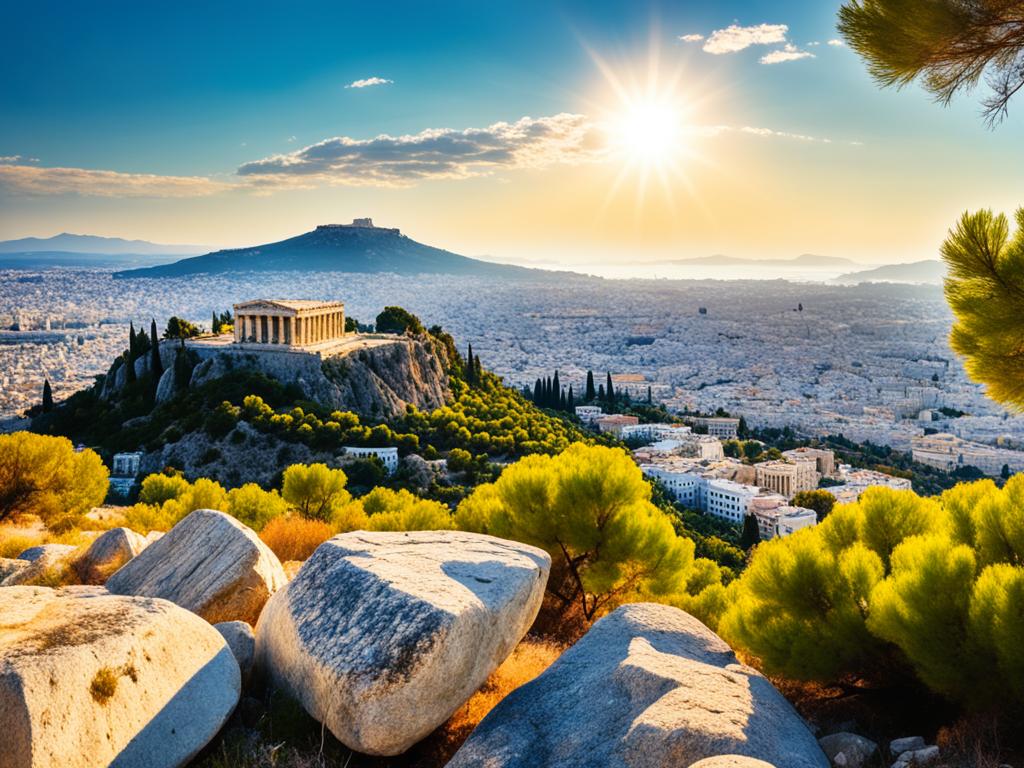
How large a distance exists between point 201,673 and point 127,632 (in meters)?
0.60

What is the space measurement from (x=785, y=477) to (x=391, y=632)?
4301cm

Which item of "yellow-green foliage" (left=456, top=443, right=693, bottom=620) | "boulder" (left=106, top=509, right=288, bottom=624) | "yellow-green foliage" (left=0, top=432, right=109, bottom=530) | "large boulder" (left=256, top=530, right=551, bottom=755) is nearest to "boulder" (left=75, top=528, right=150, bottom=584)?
"boulder" (left=106, top=509, right=288, bottom=624)

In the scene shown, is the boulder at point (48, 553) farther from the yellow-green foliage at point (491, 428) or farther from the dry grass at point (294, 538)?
the yellow-green foliage at point (491, 428)

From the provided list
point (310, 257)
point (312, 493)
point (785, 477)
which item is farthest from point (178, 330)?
point (310, 257)

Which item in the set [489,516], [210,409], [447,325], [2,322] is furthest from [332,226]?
[489,516]

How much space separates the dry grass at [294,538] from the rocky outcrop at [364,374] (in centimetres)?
2298

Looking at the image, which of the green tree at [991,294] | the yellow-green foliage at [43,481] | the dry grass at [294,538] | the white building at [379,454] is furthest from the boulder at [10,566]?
the white building at [379,454]

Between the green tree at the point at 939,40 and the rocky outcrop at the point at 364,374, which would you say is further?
the rocky outcrop at the point at 364,374

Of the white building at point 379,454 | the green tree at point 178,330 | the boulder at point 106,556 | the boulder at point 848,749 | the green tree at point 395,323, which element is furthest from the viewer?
the green tree at point 395,323

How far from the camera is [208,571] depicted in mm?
7781

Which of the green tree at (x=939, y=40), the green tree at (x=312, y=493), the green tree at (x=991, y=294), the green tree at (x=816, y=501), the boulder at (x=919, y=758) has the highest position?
the green tree at (x=939, y=40)

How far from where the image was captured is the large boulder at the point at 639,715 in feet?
15.9

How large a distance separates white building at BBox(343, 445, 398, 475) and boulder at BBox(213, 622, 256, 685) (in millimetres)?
23942

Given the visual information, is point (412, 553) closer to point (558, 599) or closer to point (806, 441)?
point (558, 599)
